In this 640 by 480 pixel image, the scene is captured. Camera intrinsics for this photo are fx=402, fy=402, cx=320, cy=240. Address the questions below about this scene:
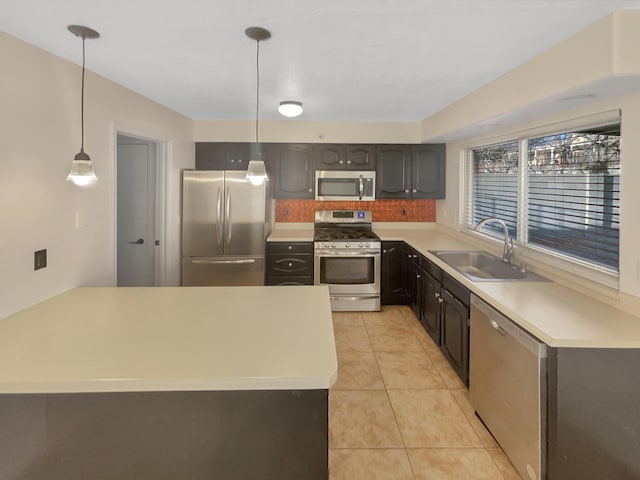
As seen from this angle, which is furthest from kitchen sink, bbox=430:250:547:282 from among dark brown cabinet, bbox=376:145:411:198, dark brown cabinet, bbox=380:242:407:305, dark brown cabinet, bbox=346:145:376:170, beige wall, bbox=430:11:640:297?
dark brown cabinet, bbox=346:145:376:170

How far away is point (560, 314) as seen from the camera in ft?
6.70

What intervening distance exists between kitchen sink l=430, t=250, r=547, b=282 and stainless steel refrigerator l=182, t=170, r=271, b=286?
1.89 metres

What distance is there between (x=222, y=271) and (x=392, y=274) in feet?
6.46

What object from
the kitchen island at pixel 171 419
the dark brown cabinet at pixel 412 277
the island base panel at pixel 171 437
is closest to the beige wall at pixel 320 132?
the dark brown cabinet at pixel 412 277

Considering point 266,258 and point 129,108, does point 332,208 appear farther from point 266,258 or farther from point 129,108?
point 129,108

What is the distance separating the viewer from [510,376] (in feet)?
6.89

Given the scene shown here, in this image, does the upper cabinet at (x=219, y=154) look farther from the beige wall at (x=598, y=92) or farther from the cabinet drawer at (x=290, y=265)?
the beige wall at (x=598, y=92)

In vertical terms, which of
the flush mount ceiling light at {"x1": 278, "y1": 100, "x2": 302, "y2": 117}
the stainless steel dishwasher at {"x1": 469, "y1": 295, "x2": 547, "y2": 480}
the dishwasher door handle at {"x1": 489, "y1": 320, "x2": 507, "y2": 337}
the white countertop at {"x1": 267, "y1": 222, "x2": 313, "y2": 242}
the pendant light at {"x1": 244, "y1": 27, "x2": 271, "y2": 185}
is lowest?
the stainless steel dishwasher at {"x1": 469, "y1": 295, "x2": 547, "y2": 480}

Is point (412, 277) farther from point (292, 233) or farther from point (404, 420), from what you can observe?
point (404, 420)

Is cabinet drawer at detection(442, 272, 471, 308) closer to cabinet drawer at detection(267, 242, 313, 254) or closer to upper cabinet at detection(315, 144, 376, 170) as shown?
cabinet drawer at detection(267, 242, 313, 254)

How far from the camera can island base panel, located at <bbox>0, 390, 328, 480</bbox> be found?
1.45 meters

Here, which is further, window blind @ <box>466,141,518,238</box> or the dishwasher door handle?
window blind @ <box>466,141,518,238</box>

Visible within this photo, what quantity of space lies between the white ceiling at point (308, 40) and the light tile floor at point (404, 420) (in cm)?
225

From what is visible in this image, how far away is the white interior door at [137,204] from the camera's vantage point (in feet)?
12.9
